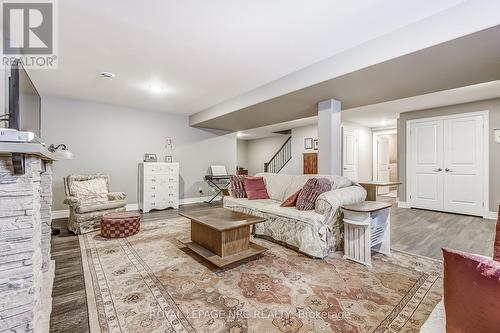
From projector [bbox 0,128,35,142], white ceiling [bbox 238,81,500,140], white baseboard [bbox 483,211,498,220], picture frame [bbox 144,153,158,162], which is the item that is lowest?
white baseboard [bbox 483,211,498,220]

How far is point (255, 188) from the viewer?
13.6 ft

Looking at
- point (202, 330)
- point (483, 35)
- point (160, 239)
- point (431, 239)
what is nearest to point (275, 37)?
point (483, 35)

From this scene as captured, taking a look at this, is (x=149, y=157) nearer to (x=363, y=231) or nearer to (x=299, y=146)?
(x=299, y=146)

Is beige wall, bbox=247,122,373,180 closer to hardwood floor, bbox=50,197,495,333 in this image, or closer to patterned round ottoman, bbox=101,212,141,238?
hardwood floor, bbox=50,197,495,333

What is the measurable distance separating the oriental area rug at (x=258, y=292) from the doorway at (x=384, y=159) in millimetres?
5824

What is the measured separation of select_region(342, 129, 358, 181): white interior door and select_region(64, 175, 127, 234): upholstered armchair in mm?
5702

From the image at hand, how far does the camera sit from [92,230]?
3.62 meters

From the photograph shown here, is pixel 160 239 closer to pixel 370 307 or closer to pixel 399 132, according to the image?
pixel 370 307

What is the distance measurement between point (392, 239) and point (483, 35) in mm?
2590

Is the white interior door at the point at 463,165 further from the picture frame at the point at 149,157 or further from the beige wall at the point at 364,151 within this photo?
the picture frame at the point at 149,157

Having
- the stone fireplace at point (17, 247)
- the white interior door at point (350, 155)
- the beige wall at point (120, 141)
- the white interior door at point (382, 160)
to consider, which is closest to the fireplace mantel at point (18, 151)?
the stone fireplace at point (17, 247)

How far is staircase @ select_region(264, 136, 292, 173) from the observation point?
8922 mm

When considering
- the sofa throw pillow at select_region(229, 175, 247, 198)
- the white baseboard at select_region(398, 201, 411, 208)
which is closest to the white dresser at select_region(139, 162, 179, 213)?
the sofa throw pillow at select_region(229, 175, 247, 198)

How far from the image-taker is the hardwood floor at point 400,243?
169 centimetres
